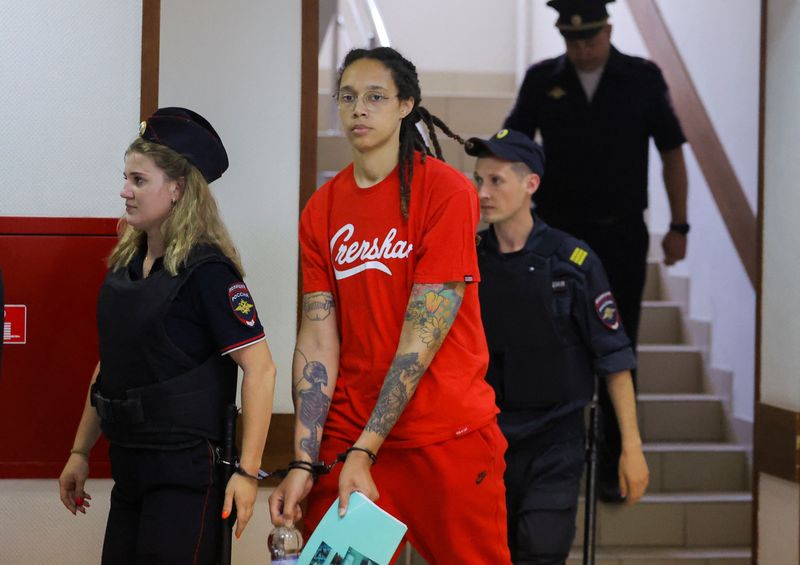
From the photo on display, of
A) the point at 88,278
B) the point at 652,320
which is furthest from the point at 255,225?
the point at 652,320

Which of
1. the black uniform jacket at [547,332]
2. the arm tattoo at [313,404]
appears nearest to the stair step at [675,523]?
the black uniform jacket at [547,332]

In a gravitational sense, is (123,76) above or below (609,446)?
above

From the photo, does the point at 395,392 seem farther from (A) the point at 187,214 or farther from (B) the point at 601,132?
(B) the point at 601,132

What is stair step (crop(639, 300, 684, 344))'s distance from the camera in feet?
20.2

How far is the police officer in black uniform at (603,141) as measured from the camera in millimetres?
4734

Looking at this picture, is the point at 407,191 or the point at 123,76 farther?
the point at 123,76

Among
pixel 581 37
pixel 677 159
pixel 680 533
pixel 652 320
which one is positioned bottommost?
pixel 680 533

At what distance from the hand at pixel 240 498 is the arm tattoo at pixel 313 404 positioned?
17cm

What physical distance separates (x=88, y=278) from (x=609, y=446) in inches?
92.8

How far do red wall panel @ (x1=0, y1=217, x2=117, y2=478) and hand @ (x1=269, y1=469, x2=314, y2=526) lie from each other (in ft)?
4.00

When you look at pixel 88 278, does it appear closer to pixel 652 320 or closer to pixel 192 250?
pixel 192 250

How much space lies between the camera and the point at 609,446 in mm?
4738

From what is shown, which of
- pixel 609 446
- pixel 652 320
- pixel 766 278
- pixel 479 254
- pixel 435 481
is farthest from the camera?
pixel 652 320

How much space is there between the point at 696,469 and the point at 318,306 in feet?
10.2
